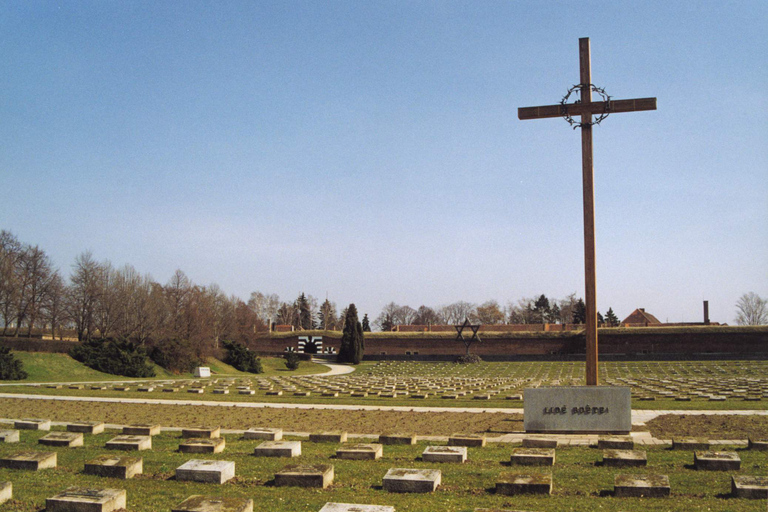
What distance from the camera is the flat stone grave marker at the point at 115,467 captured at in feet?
23.4

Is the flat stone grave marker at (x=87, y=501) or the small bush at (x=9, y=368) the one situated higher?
the flat stone grave marker at (x=87, y=501)

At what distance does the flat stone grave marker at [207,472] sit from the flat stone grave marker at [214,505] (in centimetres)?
135

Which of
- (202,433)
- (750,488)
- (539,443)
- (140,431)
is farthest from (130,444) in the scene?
(750,488)

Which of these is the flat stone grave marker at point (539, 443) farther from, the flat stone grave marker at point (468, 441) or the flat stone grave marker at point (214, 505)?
the flat stone grave marker at point (214, 505)

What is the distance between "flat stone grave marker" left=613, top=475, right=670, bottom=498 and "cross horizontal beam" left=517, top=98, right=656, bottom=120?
7895 millimetres

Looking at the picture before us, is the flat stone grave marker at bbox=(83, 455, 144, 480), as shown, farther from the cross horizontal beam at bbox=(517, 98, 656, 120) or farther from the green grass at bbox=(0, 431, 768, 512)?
the cross horizontal beam at bbox=(517, 98, 656, 120)

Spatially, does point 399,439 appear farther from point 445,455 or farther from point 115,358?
point 115,358

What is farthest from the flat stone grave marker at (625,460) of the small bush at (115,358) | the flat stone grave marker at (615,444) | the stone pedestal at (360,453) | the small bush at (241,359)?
the small bush at (241,359)

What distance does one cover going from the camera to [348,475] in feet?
23.7

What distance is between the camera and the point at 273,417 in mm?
13977

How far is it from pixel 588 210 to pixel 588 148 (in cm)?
124

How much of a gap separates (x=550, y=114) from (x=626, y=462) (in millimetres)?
7239

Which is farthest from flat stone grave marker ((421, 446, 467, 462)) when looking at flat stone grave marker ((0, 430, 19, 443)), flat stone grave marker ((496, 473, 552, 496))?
flat stone grave marker ((0, 430, 19, 443))

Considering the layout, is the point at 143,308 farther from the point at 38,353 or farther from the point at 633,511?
the point at 633,511
